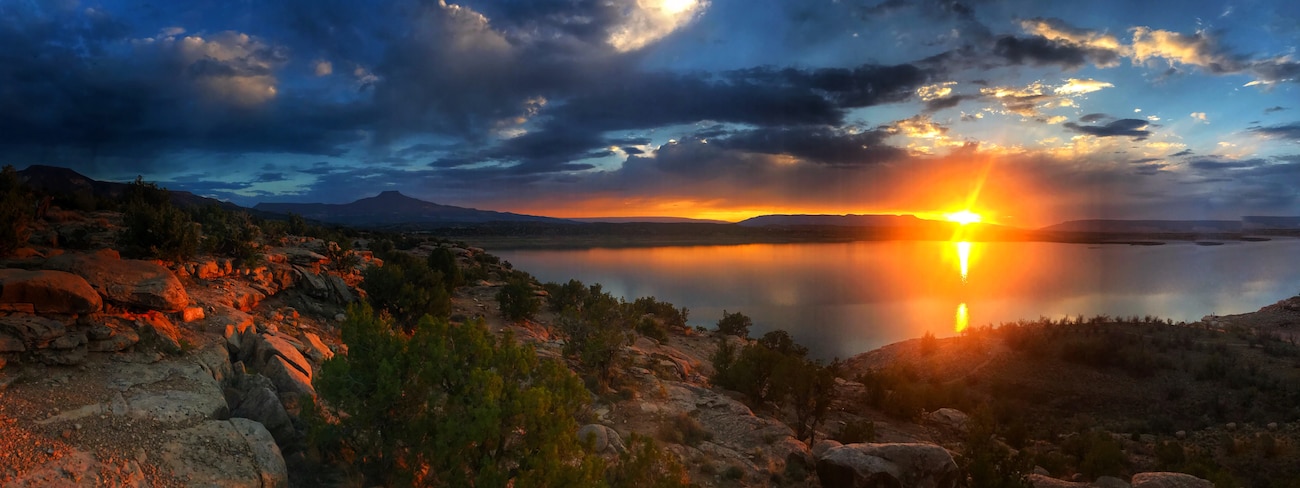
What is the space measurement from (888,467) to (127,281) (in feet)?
39.1

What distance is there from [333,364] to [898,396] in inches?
580

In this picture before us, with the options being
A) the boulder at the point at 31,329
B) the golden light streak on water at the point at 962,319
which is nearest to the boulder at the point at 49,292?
the boulder at the point at 31,329

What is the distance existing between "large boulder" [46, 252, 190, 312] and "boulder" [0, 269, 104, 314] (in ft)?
A: 1.35

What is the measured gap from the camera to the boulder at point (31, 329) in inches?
247

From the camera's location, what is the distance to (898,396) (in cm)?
1566

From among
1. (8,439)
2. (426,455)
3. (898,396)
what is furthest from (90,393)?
(898,396)

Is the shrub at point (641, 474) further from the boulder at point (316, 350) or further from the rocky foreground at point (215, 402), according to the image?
the boulder at point (316, 350)

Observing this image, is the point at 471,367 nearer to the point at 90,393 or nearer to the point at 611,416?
the point at 90,393

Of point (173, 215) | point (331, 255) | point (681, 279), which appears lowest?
point (681, 279)

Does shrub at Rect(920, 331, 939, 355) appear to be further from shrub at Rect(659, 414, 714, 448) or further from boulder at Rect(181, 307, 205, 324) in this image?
boulder at Rect(181, 307, 205, 324)

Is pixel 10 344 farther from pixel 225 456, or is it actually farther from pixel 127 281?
pixel 225 456

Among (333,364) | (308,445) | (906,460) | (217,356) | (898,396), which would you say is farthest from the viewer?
(898,396)

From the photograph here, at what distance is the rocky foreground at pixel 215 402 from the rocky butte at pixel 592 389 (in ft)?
0.10

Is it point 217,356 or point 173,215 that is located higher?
point 173,215
